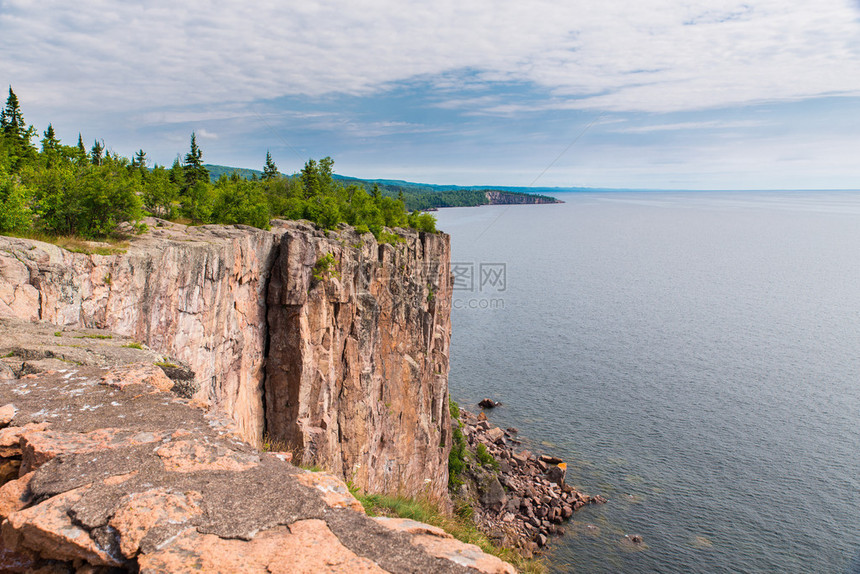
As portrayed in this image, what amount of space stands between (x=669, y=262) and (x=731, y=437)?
313ft

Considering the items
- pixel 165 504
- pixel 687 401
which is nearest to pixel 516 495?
pixel 687 401

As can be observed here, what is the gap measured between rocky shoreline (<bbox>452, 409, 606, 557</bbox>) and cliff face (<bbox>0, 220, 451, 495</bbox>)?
5507mm

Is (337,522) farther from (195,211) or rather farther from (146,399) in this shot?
(195,211)

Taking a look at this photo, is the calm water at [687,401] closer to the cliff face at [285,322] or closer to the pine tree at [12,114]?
the cliff face at [285,322]

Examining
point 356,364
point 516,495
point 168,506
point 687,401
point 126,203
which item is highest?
point 126,203

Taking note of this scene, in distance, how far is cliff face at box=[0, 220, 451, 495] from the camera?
15852 mm

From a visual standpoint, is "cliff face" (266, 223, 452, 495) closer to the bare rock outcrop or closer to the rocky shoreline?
the bare rock outcrop

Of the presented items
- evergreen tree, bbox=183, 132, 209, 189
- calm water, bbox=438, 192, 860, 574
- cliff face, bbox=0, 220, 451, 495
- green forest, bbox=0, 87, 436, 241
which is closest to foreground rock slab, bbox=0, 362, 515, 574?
cliff face, bbox=0, 220, 451, 495

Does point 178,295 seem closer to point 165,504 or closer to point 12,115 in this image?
point 165,504

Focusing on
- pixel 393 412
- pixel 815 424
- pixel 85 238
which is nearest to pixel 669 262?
pixel 815 424

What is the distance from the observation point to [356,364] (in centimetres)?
3027

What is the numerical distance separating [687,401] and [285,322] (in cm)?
5277

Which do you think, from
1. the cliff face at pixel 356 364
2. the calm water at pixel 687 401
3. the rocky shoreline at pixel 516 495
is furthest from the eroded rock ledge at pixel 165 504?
the calm water at pixel 687 401

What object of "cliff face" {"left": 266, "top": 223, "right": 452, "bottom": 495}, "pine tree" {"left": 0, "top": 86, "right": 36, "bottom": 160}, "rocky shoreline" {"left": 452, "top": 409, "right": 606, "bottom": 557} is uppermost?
"pine tree" {"left": 0, "top": 86, "right": 36, "bottom": 160}
